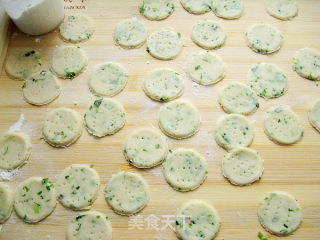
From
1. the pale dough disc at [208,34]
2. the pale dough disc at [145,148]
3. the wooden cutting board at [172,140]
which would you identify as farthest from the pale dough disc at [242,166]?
the pale dough disc at [208,34]

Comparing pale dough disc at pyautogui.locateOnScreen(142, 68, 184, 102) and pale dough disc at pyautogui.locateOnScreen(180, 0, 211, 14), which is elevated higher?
pale dough disc at pyautogui.locateOnScreen(180, 0, 211, 14)

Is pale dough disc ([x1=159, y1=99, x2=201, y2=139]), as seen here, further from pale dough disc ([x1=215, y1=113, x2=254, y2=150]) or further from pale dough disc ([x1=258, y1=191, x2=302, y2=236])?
pale dough disc ([x1=258, y1=191, x2=302, y2=236])

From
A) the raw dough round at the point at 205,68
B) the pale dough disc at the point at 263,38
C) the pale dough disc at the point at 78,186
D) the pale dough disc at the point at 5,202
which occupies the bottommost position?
the pale dough disc at the point at 5,202

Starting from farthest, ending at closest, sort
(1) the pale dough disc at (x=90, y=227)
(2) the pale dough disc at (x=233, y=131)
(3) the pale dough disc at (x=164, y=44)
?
1. (3) the pale dough disc at (x=164, y=44)
2. (2) the pale dough disc at (x=233, y=131)
3. (1) the pale dough disc at (x=90, y=227)

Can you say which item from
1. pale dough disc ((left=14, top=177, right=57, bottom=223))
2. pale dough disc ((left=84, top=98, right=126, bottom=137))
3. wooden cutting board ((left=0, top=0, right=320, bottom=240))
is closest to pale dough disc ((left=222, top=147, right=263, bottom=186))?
wooden cutting board ((left=0, top=0, right=320, bottom=240))

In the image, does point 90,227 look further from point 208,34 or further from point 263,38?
point 263,38

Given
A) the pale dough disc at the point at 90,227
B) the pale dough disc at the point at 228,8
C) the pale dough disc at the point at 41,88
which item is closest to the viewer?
the pale dough disc at the point at 90,227

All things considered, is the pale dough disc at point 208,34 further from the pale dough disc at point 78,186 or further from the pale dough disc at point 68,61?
the pale dough disc at point 78,186

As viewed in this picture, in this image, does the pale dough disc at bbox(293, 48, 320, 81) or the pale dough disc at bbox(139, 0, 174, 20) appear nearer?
the pale dough disc at bbox(293, 48, 320, 81)
